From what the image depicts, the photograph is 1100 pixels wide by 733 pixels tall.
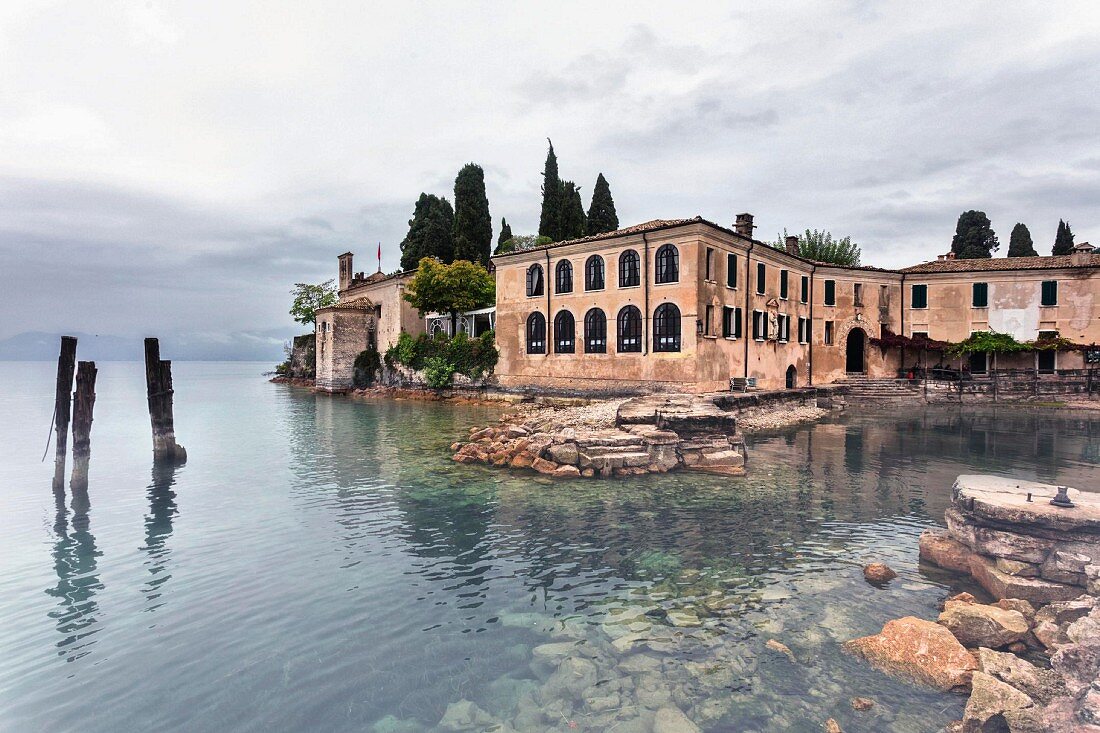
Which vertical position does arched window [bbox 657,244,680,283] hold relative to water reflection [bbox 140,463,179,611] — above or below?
above

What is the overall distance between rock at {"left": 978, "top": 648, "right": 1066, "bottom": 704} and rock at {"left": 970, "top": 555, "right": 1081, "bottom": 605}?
1726 mm

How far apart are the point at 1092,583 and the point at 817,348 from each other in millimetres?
32875

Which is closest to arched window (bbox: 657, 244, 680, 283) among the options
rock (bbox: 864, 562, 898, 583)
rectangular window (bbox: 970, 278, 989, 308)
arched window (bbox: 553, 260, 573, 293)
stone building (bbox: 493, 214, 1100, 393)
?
stone building (bbox: 493, 214, 1100, 393)

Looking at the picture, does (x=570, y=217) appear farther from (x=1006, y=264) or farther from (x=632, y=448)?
(x=632, y=448)

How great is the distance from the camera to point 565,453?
50.3 ft

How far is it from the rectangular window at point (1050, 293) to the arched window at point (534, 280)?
3360 cm

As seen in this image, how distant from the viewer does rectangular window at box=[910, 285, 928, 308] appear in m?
38.5

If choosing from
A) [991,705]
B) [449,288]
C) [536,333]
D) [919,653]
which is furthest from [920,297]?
[991,705]

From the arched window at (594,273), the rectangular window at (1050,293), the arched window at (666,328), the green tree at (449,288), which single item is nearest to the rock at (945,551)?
the arched window at (666,328)

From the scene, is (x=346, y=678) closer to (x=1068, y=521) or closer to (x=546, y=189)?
(x=1068, y=521)

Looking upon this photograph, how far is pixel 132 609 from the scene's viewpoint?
24.7 ft

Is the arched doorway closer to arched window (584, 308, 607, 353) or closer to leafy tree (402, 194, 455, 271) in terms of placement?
arched window (584, 308, 607, 353)

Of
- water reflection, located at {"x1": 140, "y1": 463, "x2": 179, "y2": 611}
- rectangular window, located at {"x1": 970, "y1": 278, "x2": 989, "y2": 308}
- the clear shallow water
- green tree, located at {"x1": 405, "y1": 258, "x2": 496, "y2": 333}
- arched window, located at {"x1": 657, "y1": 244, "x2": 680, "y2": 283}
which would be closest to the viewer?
the clear shallow water

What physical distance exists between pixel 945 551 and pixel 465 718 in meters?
7.49
